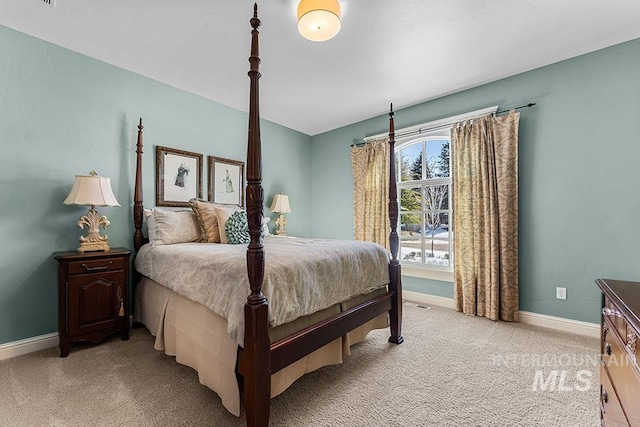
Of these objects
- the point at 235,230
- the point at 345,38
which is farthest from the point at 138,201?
the point at 345,38

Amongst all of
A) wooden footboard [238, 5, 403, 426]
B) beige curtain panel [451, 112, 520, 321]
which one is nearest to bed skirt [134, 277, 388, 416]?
wooden footboard [238, 5, 403, 426]

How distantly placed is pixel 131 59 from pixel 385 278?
3.19 m

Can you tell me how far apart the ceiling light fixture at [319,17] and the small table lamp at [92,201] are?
2104 mm

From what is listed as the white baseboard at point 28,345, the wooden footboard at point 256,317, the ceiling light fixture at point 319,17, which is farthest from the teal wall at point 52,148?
the wooden footboard at point 256,317

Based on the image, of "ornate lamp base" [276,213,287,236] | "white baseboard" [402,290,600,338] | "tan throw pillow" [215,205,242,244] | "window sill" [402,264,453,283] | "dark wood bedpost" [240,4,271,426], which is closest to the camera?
"dark wood bedpost" [240,4,271,426]

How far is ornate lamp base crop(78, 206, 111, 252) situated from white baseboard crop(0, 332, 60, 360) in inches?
31.6

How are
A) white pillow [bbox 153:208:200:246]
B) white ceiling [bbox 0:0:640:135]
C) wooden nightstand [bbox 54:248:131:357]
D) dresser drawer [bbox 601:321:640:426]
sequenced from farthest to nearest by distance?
1. white pillow [bbox 153:208:200:246]
2. wooden nightstand [bbox 54:248:131:357]
3. white ceiling [bbox 0:0:640:135]
4. dresser drawer [bbox 601:321:640:426]

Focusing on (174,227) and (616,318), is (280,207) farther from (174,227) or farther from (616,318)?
(616,318)

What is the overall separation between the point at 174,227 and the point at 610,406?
3.11 m

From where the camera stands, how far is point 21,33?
228 cm

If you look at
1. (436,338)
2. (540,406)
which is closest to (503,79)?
(436,338)

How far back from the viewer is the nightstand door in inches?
86.2

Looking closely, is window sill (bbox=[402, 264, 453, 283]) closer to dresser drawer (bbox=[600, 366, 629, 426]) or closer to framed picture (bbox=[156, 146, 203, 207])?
dresser drawer (bbox=[600, 366, 629, 426])

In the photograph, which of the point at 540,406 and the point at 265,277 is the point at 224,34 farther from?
the point at 540,406
